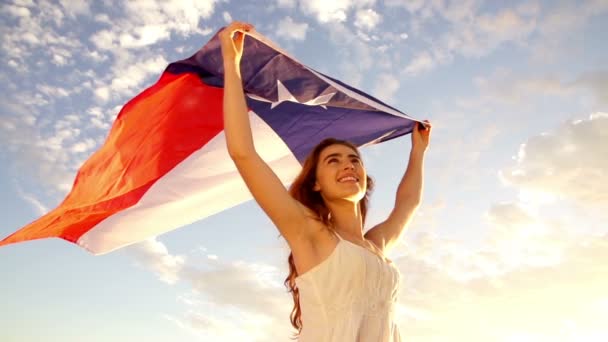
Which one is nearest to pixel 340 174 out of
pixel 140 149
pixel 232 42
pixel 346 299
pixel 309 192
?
pixel 309 192

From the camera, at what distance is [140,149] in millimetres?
6172

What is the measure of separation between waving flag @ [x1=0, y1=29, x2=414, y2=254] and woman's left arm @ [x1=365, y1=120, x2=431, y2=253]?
27cm

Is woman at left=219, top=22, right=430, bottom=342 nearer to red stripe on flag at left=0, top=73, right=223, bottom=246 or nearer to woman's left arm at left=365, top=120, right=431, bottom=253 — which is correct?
woman's left arm at left=365, top=120, right=431, bottom=253

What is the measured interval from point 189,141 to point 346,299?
333cm

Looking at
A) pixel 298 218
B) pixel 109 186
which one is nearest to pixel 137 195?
pixel 109 186

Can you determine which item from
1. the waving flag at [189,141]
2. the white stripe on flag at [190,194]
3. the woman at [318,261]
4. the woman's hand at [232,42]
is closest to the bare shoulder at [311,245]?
the woman at [318,261]

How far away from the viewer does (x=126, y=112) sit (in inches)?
249

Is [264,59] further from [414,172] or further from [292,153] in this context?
[414,172]

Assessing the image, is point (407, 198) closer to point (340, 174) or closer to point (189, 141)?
point (340, 174)

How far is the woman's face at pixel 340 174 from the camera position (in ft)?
14.9

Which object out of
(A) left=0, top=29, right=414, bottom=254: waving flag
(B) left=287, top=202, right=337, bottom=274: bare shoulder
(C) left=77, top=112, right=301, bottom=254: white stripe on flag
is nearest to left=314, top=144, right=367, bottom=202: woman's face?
(B) left=287, top=202, right=337, bottom=274: bare shoulder

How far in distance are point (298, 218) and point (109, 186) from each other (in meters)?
2.99

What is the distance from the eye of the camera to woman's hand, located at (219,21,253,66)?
13.5ft

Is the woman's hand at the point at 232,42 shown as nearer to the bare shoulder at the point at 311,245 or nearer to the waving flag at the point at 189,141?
the bare shoulder at the point at 311,245
